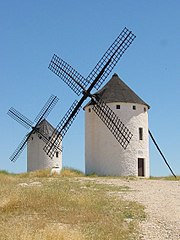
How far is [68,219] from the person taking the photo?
12773 mm

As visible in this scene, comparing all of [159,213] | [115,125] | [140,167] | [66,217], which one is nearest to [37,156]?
[140,167]

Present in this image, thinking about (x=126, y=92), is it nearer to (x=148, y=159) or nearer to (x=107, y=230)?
(x=148, y=159)

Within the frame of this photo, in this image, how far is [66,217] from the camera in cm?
1303

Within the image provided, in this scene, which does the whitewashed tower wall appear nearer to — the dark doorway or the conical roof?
the dark doorway

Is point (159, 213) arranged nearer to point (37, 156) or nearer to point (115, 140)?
point (115, 140)

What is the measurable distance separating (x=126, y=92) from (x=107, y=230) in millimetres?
22748

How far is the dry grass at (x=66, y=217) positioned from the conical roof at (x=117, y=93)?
1604 centimetres

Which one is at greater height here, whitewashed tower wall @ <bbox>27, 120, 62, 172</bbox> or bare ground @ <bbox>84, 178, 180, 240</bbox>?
whitewashed tower wall @ <bbox>27, 120, 62, 172</bbox>

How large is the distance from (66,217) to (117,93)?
20926 millimetres

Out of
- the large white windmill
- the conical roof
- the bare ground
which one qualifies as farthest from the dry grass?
the conical roof

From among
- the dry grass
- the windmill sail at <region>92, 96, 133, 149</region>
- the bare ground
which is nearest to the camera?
the dry grass

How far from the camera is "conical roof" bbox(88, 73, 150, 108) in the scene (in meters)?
32.8

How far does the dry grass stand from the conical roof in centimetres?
1604

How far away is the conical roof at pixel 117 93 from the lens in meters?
32.8
